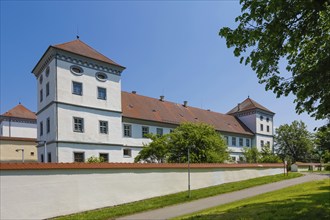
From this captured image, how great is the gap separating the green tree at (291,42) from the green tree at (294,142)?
6455cm

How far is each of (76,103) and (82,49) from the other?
5.35 metres

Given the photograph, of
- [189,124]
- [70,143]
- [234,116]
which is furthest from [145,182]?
[234,116]

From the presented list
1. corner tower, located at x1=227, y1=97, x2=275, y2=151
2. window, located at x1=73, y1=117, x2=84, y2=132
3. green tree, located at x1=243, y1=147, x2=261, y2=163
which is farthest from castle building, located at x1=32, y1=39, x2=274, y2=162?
corner tower, located at x1=227, y1=97, x2=275, y2=151

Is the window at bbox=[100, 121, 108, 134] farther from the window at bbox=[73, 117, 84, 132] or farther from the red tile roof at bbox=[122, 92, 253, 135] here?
the red tile roof at bbox=[122, 92, 253, 135]

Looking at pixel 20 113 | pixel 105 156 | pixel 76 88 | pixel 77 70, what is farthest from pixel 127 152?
pixel 20 113

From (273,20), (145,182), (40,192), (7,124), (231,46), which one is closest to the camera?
(273,20)

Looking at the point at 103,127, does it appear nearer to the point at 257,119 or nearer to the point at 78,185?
the point at 78,185

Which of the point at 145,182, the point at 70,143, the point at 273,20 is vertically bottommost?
the point at 145,182

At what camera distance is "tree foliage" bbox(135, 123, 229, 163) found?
2341cm

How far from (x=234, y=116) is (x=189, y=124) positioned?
110 ft

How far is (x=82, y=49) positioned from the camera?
2808 centimetres

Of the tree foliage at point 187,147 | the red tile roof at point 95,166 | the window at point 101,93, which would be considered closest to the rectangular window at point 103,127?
the window at point 101,93

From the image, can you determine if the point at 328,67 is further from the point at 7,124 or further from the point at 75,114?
the point at 7,124

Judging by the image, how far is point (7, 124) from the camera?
46844 millimetres
